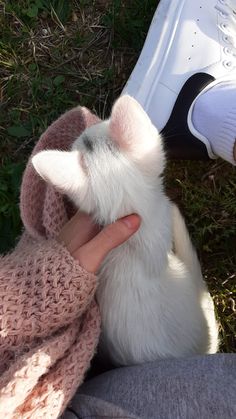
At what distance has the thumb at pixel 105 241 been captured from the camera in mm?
1101

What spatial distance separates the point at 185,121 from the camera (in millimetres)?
1514

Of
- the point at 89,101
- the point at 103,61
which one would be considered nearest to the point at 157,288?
the point at 89,101

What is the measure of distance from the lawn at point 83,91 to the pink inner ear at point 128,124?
550 mm

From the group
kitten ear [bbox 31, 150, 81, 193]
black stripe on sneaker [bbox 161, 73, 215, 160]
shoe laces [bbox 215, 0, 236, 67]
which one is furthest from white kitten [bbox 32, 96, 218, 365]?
shoe laces [bbox 215, 0, 236, 67]

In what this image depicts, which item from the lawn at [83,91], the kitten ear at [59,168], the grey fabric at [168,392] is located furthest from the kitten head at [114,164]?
the lawn at [83,91]

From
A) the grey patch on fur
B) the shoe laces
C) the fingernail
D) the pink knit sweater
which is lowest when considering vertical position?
the pink knit sweater

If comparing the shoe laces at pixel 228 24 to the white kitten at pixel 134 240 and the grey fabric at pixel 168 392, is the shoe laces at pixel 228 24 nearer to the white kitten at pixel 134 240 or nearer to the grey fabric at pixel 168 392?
the white kitten at pixel 134 240

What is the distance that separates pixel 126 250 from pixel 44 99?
71cm

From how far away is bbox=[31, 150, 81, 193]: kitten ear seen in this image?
98cm

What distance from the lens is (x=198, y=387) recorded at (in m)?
1.01

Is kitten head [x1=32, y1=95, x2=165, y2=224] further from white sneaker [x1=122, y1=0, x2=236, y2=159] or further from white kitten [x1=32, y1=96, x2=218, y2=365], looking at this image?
white sneaker [x1=122, y1=0, x2=236, y2=159]

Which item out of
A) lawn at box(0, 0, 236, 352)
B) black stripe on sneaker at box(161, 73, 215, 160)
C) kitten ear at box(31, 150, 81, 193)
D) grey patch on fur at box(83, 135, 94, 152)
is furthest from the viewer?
lawn at box(0, 0, 236, 352)

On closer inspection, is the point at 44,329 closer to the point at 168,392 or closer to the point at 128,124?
the point at 168,392

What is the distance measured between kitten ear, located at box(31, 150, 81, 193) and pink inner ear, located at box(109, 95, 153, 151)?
9 centimetres
